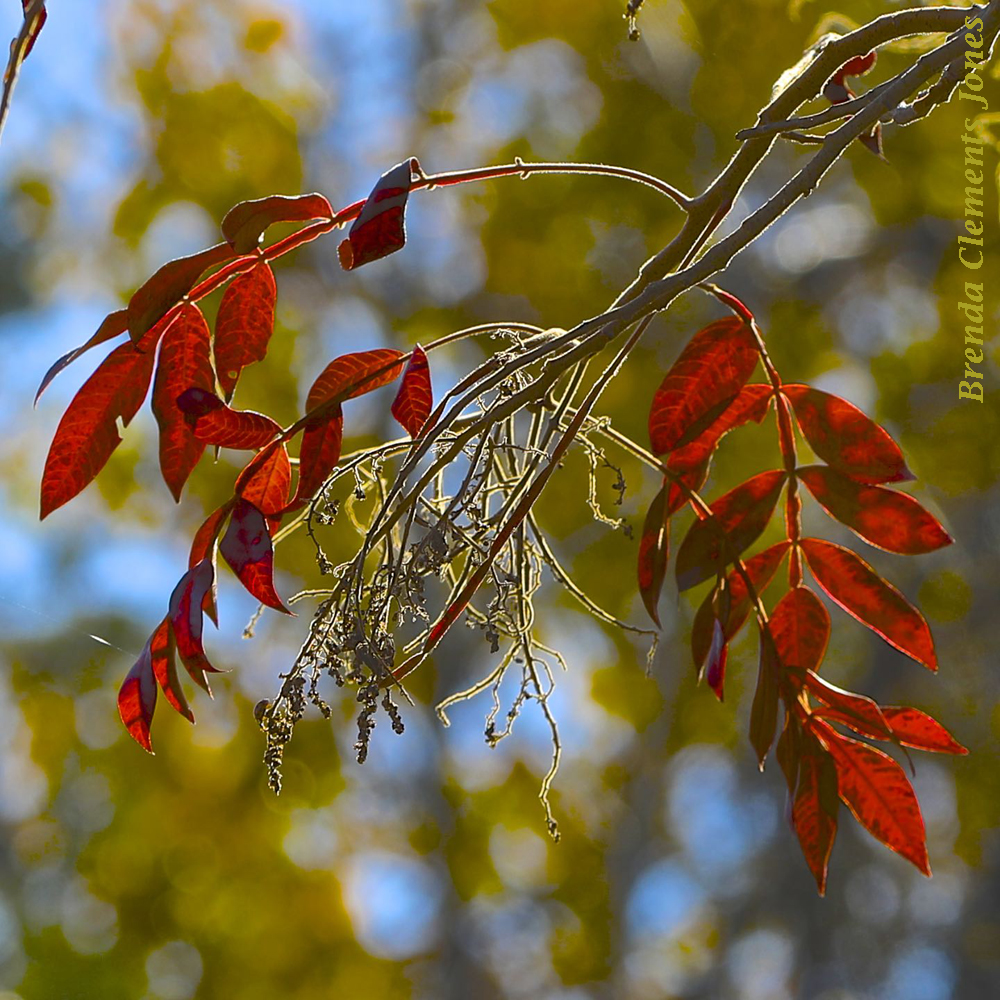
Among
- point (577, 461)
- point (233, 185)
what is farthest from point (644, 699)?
point (233, 185)

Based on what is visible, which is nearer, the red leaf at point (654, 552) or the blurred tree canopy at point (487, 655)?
the red leaf at point (654, 552)

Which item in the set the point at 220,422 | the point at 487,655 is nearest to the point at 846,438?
the point at 220,422

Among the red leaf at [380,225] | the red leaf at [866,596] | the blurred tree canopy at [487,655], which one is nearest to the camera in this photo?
the red leaf at [380,225]

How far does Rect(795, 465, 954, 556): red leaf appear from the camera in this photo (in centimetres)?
43

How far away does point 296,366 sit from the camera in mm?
2781

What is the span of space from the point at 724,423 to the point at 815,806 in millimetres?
166

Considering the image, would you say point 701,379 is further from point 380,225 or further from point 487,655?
point 487,655

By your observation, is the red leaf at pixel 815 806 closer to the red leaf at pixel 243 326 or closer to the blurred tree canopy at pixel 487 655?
the red leaf at pixel 243 326

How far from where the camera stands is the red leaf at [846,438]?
1.37ft

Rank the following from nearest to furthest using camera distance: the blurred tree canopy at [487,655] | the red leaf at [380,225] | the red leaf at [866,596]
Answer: the red leaf at [380,225] < the red leaf at [866,596] < the blurred tree canopy at [487,655]

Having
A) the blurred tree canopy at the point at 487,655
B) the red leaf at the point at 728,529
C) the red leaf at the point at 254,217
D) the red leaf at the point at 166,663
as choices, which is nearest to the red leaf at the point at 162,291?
the red leaf at the point at 254,217

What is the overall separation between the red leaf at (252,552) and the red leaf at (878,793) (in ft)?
0.76

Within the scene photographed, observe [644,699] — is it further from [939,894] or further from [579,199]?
[579,199]

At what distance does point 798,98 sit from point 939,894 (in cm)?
271
